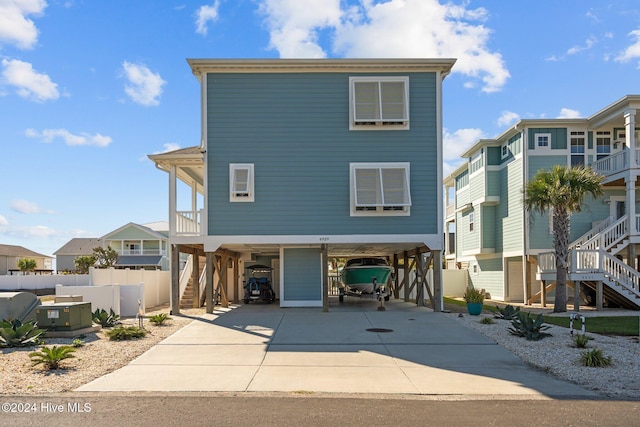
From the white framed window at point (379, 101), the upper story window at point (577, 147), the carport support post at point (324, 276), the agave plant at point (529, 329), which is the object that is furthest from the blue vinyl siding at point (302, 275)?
the upper story window at point (577, 147)

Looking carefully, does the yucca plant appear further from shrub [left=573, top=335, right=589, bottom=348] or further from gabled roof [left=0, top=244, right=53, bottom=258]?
gabled roof [left=0, top=244, right=53, bottom=258]

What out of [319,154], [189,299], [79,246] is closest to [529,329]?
[319,154]

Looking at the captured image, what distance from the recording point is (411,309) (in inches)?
789

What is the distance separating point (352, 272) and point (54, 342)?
1402 centimetres

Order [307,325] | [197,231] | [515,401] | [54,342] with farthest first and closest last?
1. [197,231]
2. [307,325]
3. [54,342]
4. [515,401]

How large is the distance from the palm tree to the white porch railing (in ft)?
40.5

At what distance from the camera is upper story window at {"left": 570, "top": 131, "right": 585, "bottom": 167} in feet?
82.7

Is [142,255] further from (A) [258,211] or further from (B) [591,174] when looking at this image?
(B) [591,174]

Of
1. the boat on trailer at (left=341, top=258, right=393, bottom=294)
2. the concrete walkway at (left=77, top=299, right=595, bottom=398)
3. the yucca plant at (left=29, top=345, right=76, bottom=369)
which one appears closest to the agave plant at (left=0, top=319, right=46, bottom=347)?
the yucca plant at (left=29, top=345, right=76, bottom=369)

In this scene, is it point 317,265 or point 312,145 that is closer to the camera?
point 312,145

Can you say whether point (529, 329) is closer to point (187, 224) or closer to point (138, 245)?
point (187, 224)

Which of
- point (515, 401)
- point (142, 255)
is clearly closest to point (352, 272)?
point (515, 401)

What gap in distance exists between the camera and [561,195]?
18984 millimetres

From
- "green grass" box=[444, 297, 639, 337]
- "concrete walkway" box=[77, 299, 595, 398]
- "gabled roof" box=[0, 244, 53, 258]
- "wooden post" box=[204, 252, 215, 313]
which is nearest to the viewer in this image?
"concrete walkway" box=[77, 299, 595, 398]
